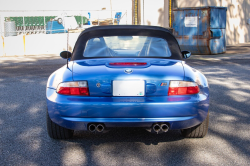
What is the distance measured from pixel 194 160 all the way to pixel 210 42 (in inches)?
518

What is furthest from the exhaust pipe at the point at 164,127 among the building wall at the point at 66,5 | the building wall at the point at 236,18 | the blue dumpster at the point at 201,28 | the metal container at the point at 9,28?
the building wall at the point at 66,5

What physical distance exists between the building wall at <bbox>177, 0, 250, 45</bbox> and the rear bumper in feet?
62.3

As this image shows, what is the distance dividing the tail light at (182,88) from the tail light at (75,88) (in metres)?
0.81

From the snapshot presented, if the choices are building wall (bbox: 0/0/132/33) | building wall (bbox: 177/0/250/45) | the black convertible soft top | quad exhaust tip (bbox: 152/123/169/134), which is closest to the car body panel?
quad exhaust tip (bbox: 152/123/169/134)

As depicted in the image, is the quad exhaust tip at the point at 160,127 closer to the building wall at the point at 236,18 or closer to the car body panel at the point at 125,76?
the car body panel at the point at 125,76

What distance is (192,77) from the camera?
3.62 metres

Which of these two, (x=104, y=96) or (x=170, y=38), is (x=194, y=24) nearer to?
(x=170, y=38)

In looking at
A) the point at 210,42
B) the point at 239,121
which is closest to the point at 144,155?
the point at 239,121

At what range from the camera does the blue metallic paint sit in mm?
3389

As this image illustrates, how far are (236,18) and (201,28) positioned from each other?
9.34 m

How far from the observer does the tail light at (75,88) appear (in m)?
3.50

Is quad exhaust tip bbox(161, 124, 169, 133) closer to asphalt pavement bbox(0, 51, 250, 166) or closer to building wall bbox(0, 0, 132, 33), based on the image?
asphalt pavement bbox(0, 51, 250, 166)

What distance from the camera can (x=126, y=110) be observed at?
3383 millimetres

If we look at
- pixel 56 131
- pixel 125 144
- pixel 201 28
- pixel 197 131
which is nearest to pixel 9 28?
pixel 201 28
